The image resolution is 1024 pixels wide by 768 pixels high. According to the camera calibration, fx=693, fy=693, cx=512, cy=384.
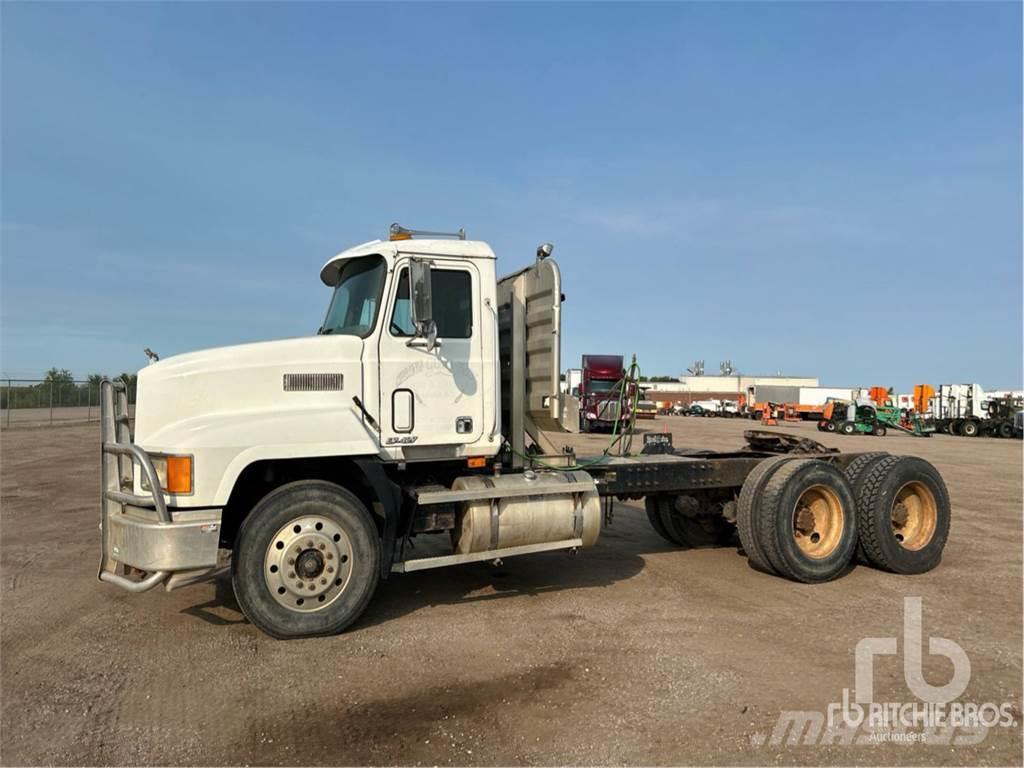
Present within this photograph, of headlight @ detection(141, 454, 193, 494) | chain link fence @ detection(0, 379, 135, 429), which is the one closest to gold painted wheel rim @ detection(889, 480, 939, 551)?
headlight @ detection(141, 454, 193, 494)

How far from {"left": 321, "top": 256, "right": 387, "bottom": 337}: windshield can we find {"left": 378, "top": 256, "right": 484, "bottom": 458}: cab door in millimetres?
157

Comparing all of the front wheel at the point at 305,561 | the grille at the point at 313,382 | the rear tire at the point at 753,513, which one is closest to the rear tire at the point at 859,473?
the rear tire at the point at 753,513

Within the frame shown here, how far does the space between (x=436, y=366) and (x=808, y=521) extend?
14.0 feet

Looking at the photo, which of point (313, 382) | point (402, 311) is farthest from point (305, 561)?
point (402, 311)

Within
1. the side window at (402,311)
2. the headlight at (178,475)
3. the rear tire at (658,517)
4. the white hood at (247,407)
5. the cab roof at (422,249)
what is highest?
the cab roof at (422,249)

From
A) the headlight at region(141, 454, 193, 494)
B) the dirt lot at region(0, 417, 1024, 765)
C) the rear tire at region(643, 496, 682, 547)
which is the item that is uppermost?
the headlight at region(141, 454, 193, 494)

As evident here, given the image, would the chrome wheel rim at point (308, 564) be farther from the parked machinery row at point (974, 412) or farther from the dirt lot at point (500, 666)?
the parked machinery row at point (974, 412)

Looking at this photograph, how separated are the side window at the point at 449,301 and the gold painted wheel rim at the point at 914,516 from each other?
5.05m

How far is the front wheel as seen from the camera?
16.9ft

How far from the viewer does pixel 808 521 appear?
7227 millimetres

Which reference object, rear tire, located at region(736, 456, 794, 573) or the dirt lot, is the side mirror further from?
rear tire, located at region(736, 456, 794, 573)

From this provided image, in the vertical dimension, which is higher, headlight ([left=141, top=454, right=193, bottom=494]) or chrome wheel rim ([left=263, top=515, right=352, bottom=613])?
headlight ([left=141, top=454, right=193, bottom=494])

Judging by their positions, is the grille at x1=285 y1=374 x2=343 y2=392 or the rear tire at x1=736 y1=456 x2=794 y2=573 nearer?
the grille at x1=285 y1=374 x2=343 y2=392

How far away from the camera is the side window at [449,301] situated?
5.92 m
